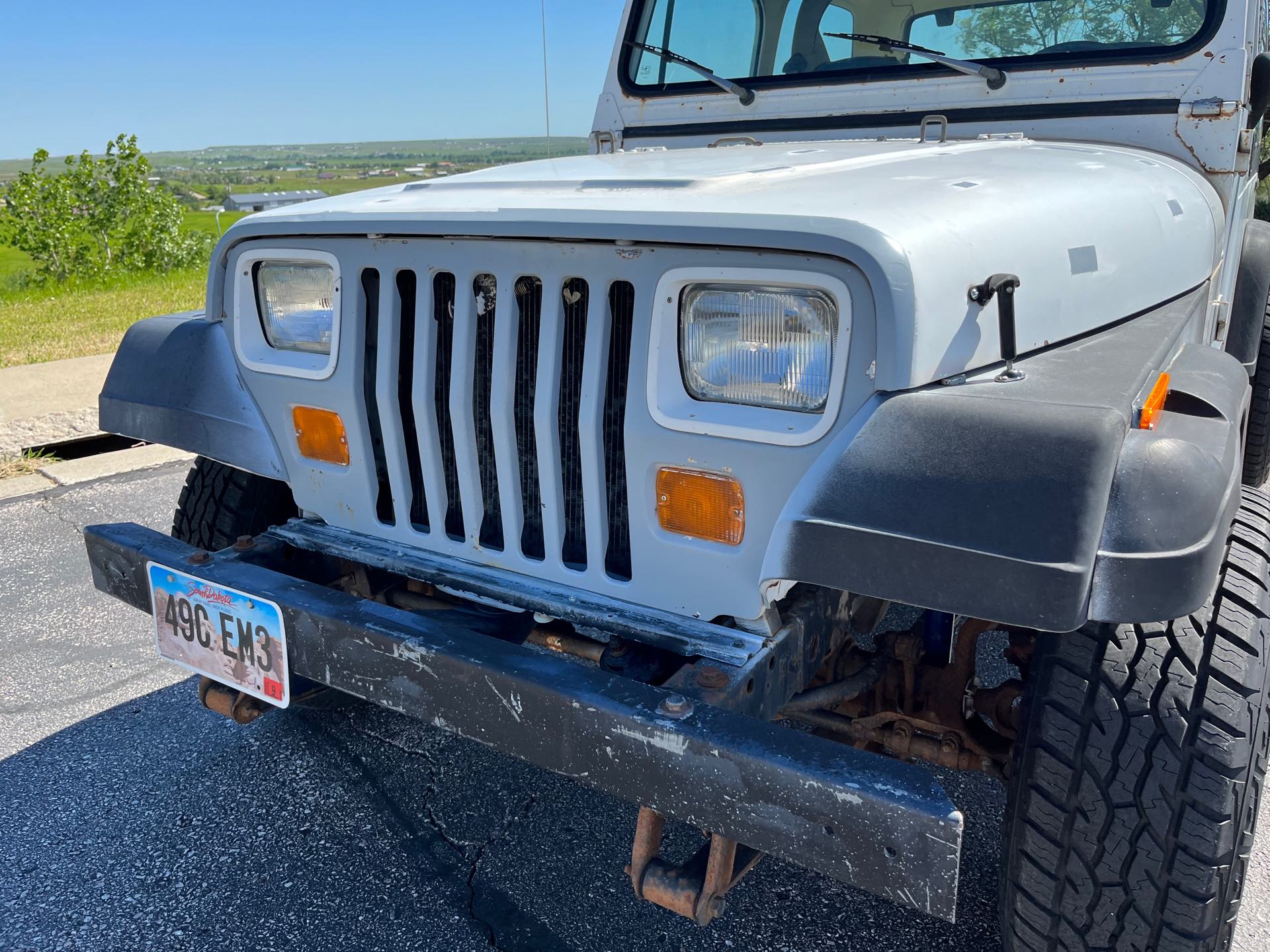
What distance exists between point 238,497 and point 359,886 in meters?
1.04

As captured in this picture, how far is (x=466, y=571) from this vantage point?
212cm

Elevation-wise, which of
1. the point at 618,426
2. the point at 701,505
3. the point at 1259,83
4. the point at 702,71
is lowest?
the point at 701,505

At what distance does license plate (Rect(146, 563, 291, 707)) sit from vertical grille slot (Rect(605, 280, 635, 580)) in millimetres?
673

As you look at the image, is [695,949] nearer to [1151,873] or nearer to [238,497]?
[1151,873]

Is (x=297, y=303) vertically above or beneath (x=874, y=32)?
beneath

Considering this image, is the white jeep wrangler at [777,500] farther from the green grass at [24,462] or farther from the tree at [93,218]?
the tree at [93,218]

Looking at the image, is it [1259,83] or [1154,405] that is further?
[1259,83]

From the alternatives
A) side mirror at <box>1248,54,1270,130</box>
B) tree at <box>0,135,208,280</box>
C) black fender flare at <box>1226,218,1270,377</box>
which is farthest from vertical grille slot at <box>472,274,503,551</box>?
tree at <box>0,135,208,280</box>

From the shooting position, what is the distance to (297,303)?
2.27 metres

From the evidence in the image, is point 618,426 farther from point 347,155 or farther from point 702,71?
point 347,155

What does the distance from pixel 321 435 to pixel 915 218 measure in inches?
52.5

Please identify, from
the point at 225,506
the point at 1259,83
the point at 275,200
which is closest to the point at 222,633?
the point at 225,506

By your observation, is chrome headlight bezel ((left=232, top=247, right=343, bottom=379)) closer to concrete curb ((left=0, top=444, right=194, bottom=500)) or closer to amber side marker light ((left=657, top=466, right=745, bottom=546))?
amber side marker light ((left=657, top=466, right=745, bottom=546))

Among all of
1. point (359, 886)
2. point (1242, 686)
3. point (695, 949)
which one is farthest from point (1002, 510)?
point (359, 886)
